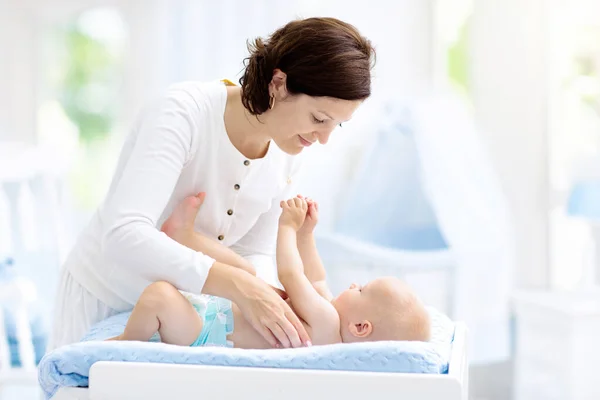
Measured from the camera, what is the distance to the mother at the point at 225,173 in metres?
1.42

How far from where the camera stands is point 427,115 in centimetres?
365

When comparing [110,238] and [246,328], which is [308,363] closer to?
[246,328]

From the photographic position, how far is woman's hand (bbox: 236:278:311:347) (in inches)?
54.6

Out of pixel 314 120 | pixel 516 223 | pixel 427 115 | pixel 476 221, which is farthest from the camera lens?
pixel 516 223

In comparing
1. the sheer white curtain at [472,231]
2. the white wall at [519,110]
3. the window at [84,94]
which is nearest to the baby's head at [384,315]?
the sheer white curtain at [472,231]

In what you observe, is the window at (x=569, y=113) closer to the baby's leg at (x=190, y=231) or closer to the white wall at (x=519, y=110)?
the white wall at (x=519, y=110)

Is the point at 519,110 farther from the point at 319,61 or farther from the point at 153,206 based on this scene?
the point at 153,206

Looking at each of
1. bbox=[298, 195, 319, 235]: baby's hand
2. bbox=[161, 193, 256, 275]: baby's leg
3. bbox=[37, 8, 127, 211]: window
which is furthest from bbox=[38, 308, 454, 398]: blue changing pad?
bbox=[37, 8, 127, 211]: window

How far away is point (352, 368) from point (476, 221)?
2.11 m

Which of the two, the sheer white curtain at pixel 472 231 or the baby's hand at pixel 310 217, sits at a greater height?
the baby's hand at pixel 310 217

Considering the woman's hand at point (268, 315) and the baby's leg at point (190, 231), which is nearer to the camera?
the woman's hand at point (268, 315)

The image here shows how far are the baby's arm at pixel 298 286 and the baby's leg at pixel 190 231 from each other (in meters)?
0.09

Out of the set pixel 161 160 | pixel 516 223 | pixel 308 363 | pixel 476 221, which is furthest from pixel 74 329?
pixel 516 223

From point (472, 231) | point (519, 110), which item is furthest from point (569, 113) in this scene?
point (472, 231)
